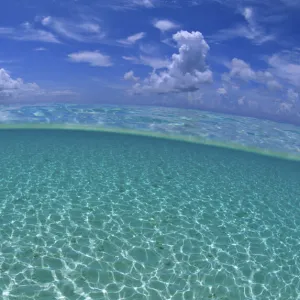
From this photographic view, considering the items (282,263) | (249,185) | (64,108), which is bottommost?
(282,263)

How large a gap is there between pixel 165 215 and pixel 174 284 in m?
5.70

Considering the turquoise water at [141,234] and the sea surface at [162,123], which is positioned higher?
the sea surface at [162,123]

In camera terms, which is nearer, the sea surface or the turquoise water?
the turquoise water

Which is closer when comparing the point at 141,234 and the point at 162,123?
the point at 141,234

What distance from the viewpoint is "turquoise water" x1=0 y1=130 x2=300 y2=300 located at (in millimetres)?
10352

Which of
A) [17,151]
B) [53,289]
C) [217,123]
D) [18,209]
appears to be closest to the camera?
[53,289]

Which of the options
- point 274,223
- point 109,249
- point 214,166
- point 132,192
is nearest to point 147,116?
point 214,166

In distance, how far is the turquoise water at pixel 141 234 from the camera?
10.4 m

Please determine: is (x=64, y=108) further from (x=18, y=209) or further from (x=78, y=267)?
(x=78, y=267)

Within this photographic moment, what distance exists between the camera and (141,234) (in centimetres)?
1370

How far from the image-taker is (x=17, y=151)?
98.6ft

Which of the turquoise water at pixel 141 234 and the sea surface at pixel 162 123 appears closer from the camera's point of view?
the turquoise water at pixel 141 234

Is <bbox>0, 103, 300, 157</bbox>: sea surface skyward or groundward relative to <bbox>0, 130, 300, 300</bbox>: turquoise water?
skyward

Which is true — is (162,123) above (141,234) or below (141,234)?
above
